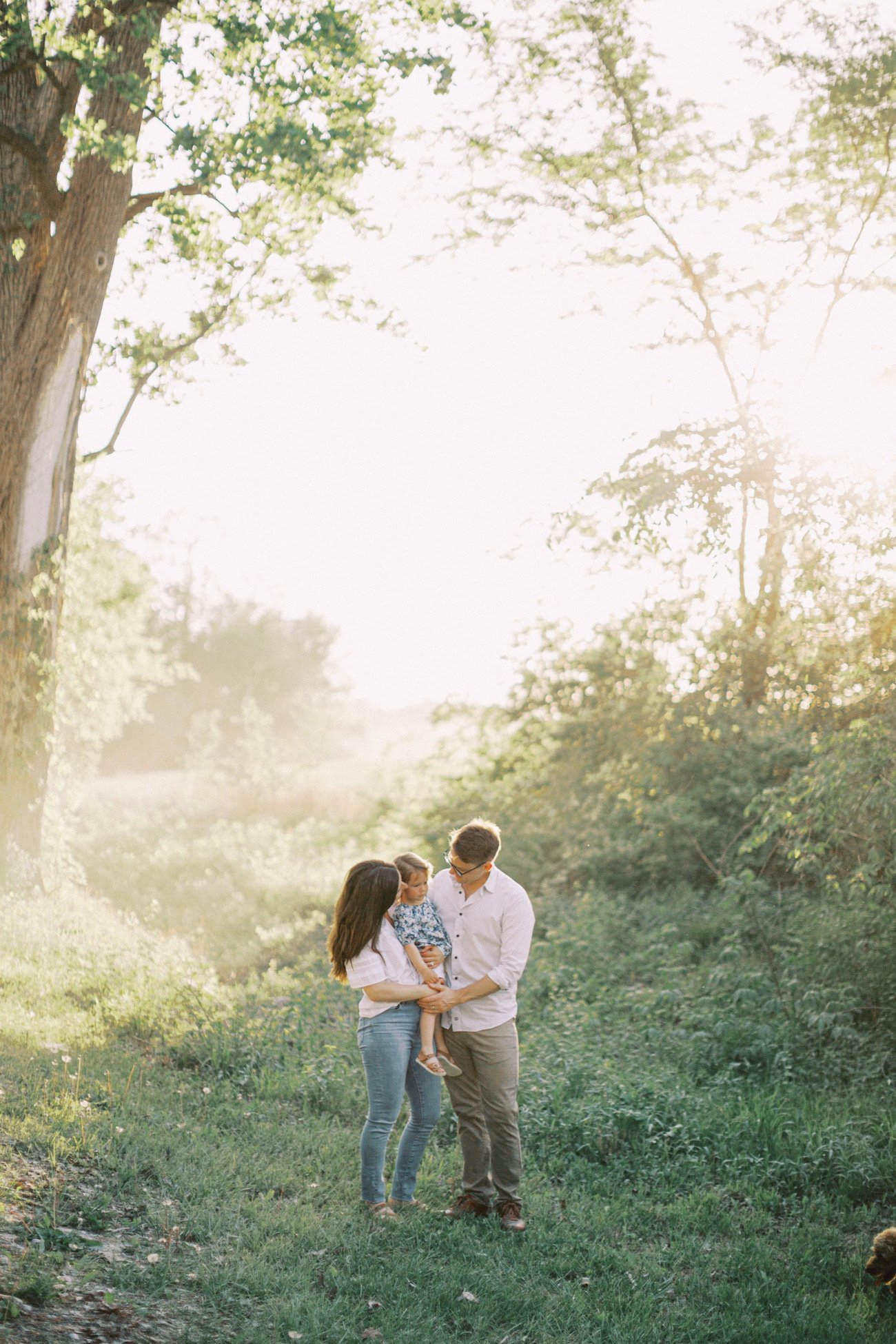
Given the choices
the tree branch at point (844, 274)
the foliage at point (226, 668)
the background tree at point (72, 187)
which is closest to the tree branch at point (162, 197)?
the background tree at point (72, 187)

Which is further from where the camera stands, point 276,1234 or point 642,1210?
point 642,1210

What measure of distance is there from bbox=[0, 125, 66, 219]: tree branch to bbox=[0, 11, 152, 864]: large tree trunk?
0.02 m

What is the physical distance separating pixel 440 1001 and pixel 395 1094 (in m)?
0.48

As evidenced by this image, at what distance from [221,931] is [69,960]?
4.00m

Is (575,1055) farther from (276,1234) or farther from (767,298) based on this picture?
(767,298)

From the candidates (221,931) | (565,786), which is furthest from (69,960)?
(565,786)

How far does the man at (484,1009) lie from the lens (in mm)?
5227

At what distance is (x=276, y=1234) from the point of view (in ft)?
16.3

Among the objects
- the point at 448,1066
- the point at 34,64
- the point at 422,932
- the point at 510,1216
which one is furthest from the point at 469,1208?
Answer: the point at 34,64

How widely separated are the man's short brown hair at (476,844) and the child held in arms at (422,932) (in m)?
0.19

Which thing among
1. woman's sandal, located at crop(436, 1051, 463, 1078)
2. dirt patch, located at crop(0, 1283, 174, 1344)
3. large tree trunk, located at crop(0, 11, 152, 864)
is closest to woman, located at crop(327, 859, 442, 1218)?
woman's sandal, located at crop(436, 1051, 463, 1078)

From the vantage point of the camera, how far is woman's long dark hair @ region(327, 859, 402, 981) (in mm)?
5109

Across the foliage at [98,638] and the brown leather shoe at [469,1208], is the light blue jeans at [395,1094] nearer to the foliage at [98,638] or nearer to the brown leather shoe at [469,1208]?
the brown leather shoe at [469,1208]

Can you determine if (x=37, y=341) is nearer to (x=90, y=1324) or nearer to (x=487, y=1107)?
(x=487, y=1107)
